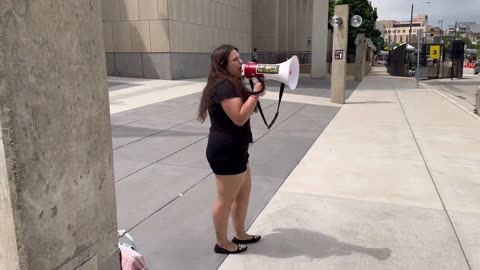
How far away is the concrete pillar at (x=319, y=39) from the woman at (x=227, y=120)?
2470 cm

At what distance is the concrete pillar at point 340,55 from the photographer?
13320mm

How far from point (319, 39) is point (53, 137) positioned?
2653 centimetres

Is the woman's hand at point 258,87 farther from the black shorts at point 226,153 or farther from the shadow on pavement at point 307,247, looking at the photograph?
the shadow on pavement at point 307,247

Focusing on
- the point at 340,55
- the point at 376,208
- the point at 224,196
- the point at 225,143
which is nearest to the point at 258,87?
the point at 225,143

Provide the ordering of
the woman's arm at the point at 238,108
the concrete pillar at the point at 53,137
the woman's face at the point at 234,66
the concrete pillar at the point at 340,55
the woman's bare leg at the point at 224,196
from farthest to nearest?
the concrete pillar at the point at 340,55, the woman's bare leg at the point at 224,196, the woman's face at the point at 234,66, the woman's arm at the point at 238,108, the concrete pillar at the point at 53,137

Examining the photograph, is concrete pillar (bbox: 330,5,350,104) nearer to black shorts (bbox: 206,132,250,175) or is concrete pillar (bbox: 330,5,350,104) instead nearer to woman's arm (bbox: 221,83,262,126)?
black shorts (bbox: 206,132,250,175)

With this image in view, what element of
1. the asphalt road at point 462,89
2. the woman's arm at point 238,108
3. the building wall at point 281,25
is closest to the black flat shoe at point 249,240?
the woman's arm at point 238,108

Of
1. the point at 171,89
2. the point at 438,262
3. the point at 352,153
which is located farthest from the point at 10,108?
the point at 171,89

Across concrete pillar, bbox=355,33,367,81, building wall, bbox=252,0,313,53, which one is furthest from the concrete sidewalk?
building wall, bbox=252,0,313,53

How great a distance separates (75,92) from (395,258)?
2723mm

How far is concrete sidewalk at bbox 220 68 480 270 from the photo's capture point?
11.0 feet

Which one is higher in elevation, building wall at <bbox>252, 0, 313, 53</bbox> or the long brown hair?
building wall at <bbox>252, 0, 313, 53</bbox>

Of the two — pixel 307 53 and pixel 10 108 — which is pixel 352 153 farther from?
pixel 307 53

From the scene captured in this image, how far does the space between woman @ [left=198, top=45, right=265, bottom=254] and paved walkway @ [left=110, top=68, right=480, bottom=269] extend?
65 cm
